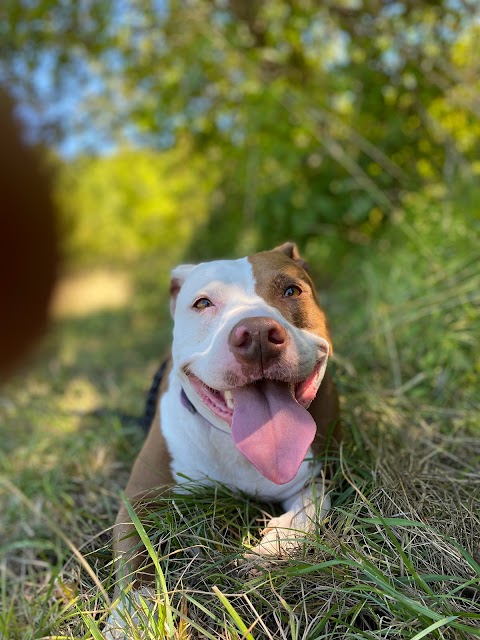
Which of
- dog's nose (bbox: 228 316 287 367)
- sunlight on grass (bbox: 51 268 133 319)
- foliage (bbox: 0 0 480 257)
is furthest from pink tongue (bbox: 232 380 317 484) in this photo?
sunlight on grass (bbox: 51 268 133 319)

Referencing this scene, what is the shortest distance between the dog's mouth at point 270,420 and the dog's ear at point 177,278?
49cm

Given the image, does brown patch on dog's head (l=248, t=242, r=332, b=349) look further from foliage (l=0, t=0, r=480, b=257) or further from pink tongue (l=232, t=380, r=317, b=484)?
foliage (l=0, t=0, r=480, b=257)

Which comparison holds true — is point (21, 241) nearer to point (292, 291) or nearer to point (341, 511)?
point (292, 291)

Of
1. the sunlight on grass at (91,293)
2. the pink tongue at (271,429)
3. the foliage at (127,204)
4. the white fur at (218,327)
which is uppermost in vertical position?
the white fur at (218,327)

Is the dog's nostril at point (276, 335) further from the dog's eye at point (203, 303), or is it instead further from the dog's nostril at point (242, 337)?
the dog's eye at point (203, 303)

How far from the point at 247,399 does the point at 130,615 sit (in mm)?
644

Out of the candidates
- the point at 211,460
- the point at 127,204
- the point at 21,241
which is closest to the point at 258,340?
the point at 211,460

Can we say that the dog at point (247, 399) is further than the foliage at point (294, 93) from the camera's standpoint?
No

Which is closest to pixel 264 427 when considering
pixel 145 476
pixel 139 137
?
pixel 145 476

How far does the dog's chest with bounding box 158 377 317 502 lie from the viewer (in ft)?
6.34

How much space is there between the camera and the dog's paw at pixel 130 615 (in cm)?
153

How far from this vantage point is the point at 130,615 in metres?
1.58

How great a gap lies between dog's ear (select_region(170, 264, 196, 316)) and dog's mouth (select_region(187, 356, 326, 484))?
1.62 feet

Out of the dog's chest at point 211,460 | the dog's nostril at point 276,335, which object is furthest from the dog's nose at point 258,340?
the dog's chest at point 211,460
